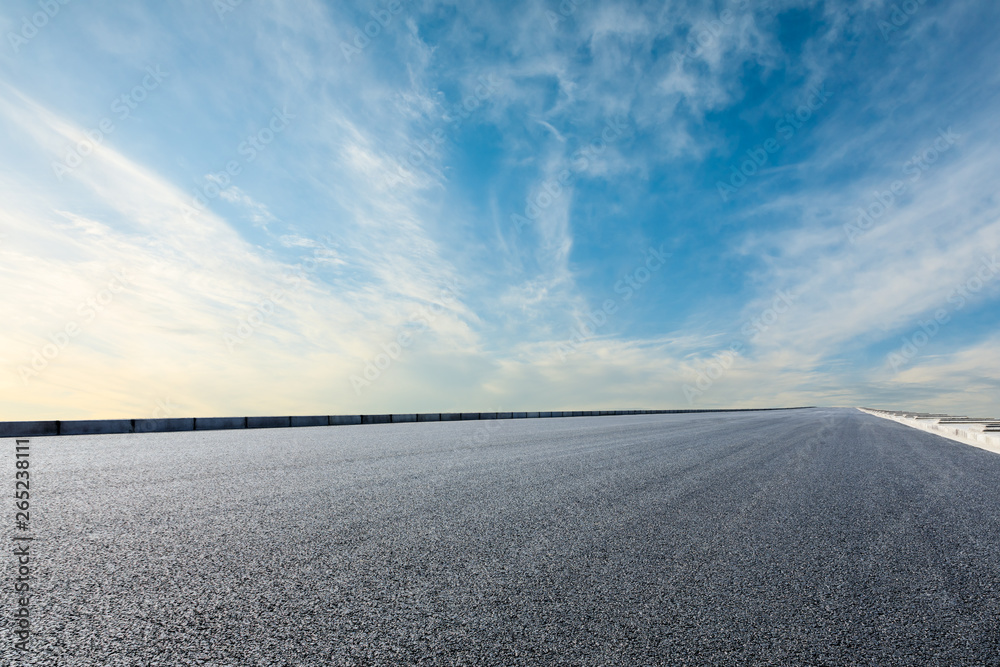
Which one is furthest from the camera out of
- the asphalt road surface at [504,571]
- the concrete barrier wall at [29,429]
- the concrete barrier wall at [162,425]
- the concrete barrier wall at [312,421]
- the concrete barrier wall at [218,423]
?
the concrete barrier wall at [312,421]

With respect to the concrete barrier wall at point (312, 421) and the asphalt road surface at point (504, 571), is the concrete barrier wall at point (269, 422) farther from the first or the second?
the asphalt road surface at point (504, 571)

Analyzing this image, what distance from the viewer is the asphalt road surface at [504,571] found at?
2203mm

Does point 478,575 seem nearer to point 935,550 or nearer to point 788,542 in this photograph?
point 788,542

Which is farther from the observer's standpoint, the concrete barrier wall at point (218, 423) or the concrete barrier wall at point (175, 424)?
the concrete barrier wall at point (218, 423)

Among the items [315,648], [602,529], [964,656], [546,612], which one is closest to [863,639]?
[964,656]

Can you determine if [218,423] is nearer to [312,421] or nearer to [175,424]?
[175,424]

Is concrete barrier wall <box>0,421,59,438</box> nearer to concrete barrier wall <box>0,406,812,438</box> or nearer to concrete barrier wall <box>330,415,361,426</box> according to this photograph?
concrete barrier wall <box>0,406,812,438</box>

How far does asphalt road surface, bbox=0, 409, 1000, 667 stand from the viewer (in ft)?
7.23

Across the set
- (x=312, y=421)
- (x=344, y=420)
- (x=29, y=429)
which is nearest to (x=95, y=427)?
(x=29, y=429)

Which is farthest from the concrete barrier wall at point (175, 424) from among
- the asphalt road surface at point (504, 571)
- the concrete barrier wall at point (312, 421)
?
the asphalt road surface at point (504, 571)

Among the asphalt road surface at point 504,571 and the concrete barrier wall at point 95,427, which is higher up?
the concrete barrier wall at point 95,427

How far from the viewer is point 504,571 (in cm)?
308

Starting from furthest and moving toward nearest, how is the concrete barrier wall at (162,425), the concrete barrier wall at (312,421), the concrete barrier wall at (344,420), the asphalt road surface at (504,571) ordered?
the concrete barrier wall at (344,420), the concrete barrier wall at (312,421), the concrete barrier wall at (162,425), the asphalt road surface at (504,571)

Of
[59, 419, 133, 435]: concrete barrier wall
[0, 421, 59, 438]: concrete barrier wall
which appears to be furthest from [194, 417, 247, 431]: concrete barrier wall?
[0, 421, 59, 438]: concrete barrier wall
